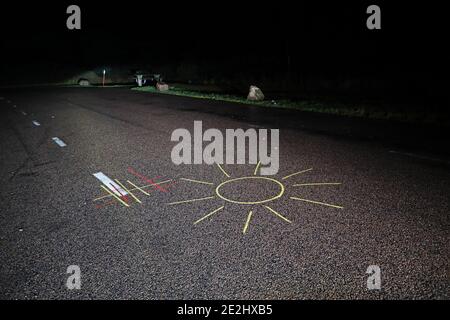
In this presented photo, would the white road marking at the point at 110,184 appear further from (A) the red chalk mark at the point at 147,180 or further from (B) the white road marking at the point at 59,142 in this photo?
(B) the white road marking at the point at 59,142

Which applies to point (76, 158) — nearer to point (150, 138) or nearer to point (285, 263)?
point (150, 138)

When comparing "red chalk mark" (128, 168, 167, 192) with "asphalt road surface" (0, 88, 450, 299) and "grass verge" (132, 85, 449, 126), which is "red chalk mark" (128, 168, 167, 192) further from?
"grass verge" (132, 85, 449, 126)

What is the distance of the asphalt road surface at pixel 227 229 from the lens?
2.71 metres

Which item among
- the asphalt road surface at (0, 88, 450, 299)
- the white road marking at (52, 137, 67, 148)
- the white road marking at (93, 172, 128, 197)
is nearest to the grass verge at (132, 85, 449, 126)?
the asphalt road surface at (0, 88, 450, 299)

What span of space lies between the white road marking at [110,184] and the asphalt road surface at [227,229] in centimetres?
12

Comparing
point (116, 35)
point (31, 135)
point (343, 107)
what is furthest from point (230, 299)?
point (116, 35)

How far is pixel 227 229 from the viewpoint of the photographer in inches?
140

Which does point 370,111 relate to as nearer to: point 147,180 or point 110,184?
point 147,180

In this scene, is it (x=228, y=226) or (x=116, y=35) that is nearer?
(x=228, y=226)

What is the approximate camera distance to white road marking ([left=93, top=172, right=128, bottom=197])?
188 inches

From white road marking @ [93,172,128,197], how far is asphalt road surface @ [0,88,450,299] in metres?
0.12

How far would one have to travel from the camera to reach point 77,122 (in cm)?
1136

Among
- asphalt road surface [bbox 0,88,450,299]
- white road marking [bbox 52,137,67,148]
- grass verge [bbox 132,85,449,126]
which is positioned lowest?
asphalt road surface [bbox 0,88,450,299]

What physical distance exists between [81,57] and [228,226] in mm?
75173
